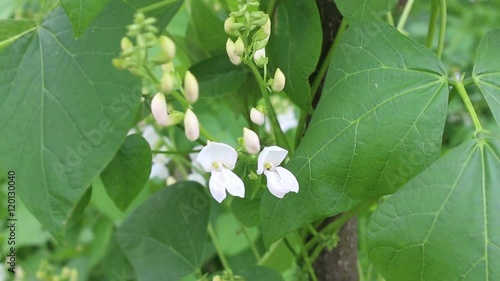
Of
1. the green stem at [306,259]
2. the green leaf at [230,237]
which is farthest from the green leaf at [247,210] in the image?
the green leaf at [230,237]

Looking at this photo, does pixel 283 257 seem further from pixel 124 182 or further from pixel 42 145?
pixel 42 145

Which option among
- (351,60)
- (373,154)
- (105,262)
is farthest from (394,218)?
(105,262)

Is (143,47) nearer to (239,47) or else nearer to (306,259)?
(239,47)

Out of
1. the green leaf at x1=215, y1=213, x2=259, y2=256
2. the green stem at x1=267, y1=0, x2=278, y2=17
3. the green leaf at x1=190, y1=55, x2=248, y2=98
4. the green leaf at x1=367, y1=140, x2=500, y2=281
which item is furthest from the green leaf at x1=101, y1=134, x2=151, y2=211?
the green leaf at x1=215, y1=213, x2=259, y2=256

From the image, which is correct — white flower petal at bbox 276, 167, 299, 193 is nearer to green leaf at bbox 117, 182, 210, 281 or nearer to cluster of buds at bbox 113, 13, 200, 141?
cluster of buds at bbox 113, 13, 200, 141

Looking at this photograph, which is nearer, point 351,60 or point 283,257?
point 351,60
